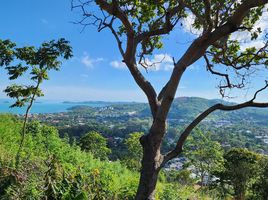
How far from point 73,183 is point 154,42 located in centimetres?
446

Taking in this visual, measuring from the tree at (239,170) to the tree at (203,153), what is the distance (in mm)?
2700

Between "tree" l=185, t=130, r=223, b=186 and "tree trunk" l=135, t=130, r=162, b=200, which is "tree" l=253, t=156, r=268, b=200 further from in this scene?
"tree trunk" l=135, t=130, r=162, b=200

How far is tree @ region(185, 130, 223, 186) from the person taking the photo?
2922 cm

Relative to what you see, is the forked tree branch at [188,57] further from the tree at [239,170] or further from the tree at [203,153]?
the tree at [239,170]

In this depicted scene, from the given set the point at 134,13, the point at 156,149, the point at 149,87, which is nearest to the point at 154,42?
the point at 134,13

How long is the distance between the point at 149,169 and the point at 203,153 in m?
24.5

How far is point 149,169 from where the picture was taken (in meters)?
5.78

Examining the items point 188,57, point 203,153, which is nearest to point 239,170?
point 203,153

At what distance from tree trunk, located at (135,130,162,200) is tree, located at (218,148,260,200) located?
27.0m

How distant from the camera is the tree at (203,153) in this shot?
2922cm

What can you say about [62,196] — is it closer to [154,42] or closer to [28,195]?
[28,195]

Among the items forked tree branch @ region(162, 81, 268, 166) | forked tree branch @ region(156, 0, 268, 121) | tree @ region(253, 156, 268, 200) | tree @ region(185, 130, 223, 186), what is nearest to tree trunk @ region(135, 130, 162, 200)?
forked tree branch @ region(162, 81, 268, 166)

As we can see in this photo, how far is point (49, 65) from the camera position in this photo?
46.0 ft

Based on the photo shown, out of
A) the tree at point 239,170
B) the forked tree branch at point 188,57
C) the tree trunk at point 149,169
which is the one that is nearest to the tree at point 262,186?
the tree at point 239,170
